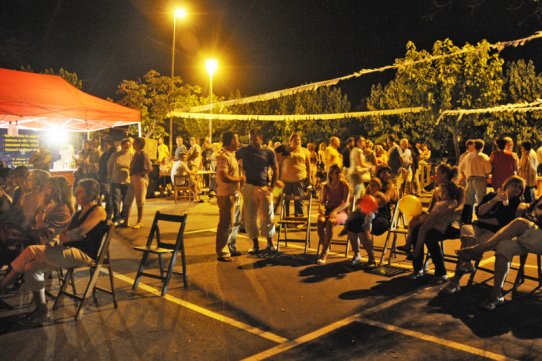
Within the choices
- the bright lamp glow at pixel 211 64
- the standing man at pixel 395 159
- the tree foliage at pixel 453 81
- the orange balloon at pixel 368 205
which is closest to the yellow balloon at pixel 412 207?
the orange balloon at pixel 368 205

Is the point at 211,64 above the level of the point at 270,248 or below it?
above

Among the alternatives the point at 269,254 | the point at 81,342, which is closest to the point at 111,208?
the point at 269,254

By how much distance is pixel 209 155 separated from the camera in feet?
59.6

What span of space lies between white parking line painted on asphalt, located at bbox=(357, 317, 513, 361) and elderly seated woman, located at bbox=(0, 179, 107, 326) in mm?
2914

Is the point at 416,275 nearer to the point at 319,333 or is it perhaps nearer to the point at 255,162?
the point at 319,333

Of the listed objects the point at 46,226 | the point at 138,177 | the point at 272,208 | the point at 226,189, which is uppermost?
the point at 138,177

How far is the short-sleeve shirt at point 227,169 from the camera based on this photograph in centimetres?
780

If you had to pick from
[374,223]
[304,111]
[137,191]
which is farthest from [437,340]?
[304,111]

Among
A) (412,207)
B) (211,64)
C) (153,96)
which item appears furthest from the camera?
(153,96)

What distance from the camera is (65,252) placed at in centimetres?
527

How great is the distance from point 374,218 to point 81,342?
172 inches

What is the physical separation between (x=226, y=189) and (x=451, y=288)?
347cm

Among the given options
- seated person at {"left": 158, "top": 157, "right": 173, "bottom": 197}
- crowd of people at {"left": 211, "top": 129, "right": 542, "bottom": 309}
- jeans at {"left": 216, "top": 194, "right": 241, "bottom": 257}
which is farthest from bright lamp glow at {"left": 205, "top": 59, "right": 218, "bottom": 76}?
jeans at {"left": 216, "top": 194, "right": 241, "bottom": 257}

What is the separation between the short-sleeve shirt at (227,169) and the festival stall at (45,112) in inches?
202
